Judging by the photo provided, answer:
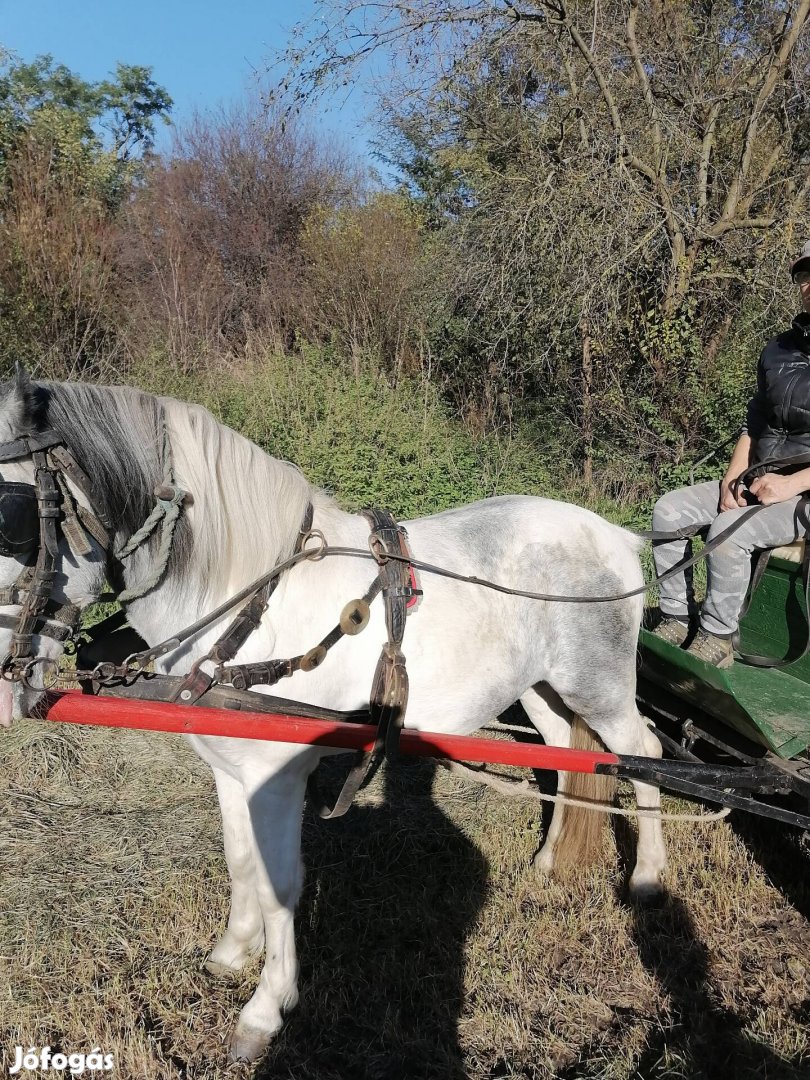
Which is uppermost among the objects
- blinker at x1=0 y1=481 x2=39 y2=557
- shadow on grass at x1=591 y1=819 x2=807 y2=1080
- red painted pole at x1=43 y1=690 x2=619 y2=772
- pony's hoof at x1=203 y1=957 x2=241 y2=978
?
blinker at x1=0 y1=481 x2=39 y2=557

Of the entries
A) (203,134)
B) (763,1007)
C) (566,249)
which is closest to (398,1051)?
(763,1007)

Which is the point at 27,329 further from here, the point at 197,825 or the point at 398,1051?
the point at 398,1051

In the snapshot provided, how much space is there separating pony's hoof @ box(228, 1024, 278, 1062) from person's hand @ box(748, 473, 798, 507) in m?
2.55

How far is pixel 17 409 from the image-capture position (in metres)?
1.62

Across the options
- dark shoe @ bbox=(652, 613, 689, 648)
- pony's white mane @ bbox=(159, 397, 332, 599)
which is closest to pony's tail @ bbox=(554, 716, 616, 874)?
dark shoe @ bbox=(652, 613, 689, 648)

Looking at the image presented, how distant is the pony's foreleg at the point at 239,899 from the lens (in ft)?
8.06

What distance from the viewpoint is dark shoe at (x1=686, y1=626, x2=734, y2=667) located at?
2762 millimetres

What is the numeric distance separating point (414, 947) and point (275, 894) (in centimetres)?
84

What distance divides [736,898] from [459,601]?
187 cm

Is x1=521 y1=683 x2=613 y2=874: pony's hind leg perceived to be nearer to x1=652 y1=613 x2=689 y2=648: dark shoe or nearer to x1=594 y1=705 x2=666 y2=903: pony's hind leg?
x1=594 y1=705 x2=666 y2=903: pony's hind leg

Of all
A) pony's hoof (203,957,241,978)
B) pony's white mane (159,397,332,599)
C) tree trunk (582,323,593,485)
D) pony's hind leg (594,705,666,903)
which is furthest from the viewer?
tree trunk (582,323,593,485)

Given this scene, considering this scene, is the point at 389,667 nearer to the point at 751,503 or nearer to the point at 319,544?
the point at 319,544

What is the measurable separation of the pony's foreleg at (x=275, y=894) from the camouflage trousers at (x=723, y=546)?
67.3 inches

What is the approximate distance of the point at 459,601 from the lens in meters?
2.31
